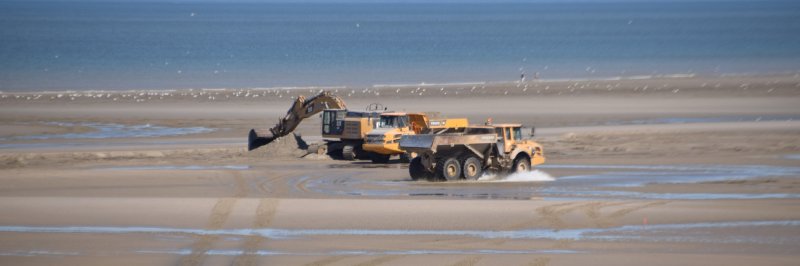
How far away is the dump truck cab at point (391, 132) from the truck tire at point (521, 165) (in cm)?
283

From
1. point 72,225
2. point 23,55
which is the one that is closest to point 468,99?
point 72,225

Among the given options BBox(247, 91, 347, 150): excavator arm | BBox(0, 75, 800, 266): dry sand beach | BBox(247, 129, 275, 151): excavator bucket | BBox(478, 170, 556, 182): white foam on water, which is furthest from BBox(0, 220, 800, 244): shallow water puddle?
BBox(247, 91, 347, 150): excavator arm

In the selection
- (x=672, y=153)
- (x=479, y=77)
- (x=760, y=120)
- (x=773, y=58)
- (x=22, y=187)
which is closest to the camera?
(x=22, y=187)

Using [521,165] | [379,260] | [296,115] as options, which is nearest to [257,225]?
[379,260]

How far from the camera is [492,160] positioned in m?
30.7

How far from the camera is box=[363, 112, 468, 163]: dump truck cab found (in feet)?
113

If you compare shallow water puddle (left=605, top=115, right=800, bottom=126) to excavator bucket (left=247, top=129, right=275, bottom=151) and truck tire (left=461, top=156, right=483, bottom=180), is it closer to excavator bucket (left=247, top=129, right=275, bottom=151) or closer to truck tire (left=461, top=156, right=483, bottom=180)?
excavator bucket (left=247, top=129, right=275, bottom=151)

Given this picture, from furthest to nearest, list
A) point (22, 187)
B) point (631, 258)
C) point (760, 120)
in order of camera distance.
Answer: point (760, 120) → point (22, 187) → point (631, 258)

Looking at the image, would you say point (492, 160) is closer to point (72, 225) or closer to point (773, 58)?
point (72, 225)

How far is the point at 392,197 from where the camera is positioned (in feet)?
87.8

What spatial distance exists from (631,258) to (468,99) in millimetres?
41264

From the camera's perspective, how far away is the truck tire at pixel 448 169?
29922mm

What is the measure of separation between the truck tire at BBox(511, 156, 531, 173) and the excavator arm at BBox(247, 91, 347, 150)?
28.3 feet

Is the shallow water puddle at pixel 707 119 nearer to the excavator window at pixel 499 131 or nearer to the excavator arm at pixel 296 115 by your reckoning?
the excavator arm at pixel 296 115
